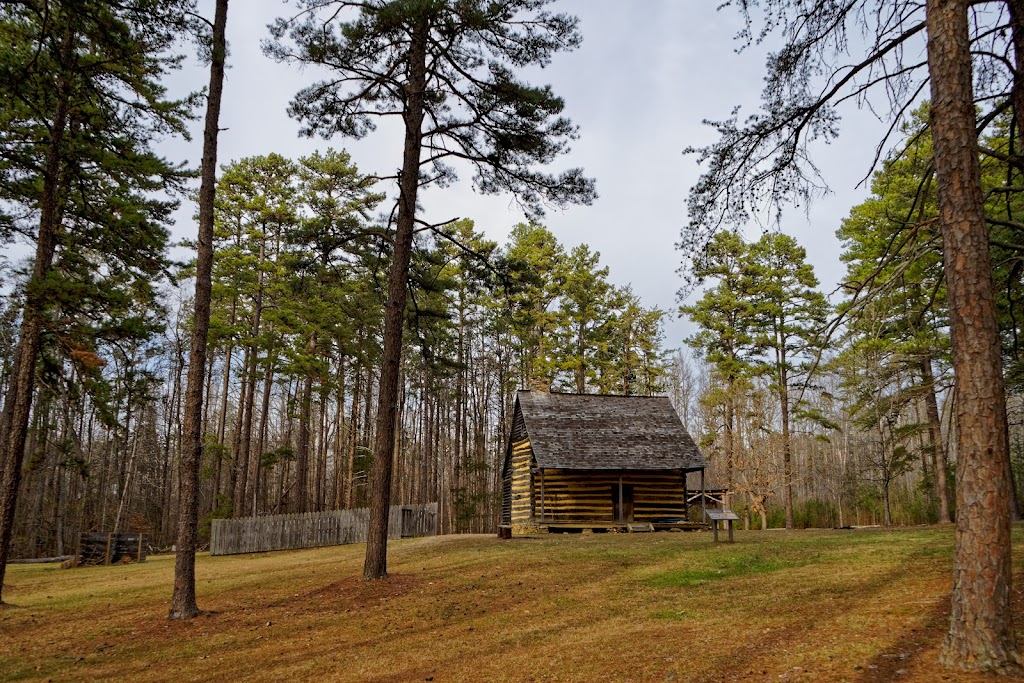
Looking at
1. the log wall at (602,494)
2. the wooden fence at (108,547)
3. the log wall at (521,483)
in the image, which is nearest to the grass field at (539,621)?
the wooden fence at (108,547)

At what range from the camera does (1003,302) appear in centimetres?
1564

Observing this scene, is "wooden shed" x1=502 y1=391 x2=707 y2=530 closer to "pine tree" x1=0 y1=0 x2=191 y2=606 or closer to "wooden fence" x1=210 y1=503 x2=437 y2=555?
"wooden fence" x1=210 y1=503 x2=437 y2=555

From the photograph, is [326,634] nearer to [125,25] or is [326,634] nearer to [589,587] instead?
[589,587]

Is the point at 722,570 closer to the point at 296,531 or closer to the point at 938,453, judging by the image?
the point at 938,453

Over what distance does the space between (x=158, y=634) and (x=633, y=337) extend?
3692 centimetres

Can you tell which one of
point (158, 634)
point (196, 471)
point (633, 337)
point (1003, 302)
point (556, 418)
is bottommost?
point (158, 634)

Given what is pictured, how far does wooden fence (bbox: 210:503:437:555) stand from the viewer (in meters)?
26.4

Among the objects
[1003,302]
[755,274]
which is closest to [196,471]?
[1003,302]

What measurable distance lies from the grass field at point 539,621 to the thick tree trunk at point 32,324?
235 centimetres

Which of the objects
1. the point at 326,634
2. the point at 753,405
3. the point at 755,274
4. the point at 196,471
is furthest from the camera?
the point at 755,274

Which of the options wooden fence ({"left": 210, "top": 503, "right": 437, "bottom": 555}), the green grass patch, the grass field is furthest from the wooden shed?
the green grass patch

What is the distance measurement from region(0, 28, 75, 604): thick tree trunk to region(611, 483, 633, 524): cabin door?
21.1 m

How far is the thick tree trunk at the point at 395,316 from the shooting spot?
45.5ft

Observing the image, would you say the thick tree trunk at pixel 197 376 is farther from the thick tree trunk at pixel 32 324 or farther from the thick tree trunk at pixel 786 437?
the thick tree trunk at pixel 786 437
